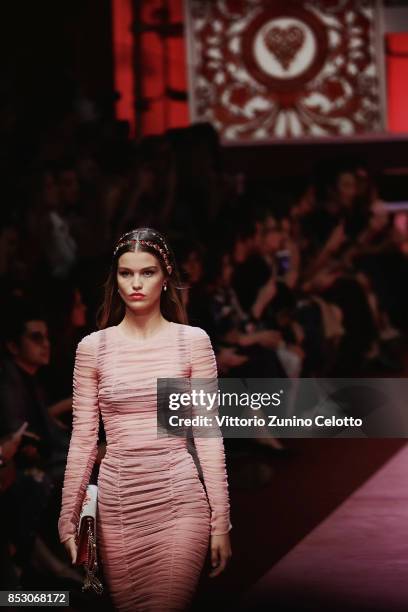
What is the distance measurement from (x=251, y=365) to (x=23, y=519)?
1880 mm

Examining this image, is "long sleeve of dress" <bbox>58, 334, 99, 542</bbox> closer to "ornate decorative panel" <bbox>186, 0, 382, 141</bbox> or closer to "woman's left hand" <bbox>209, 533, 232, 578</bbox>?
"woman's left hand" <bbox>209, 533, 232, 578</bbox>

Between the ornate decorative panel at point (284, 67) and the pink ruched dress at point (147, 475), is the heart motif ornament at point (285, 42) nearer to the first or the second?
the ornate decorative panel at point (284, 67)

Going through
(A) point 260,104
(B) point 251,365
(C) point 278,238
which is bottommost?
(B) point 251,365

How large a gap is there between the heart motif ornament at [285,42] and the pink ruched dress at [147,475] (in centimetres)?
774

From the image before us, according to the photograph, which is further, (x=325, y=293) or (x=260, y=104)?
(x=260, y=104)

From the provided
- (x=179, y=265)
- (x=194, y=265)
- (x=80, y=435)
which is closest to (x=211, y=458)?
(x=80, y=435)

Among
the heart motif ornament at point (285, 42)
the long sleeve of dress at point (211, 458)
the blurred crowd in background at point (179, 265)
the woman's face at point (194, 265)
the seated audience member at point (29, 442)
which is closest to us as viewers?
the long sleeve of dress at point (211, 458)

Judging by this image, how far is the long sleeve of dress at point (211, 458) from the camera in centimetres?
216

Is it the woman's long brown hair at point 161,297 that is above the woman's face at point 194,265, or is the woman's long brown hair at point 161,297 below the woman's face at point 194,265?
above

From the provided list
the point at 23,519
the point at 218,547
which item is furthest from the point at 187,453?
the point at 23,519

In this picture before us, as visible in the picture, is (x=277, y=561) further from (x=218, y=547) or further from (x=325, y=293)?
(x=325, y=293)

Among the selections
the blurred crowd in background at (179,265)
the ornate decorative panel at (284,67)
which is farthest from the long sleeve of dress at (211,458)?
the ornate decorative panel at (284,67)

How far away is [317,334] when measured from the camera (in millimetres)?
6164

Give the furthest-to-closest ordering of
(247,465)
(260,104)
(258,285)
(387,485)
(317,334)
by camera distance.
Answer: (260,104)
(317,334)
(258,285)
(247,465)
(387,485)
